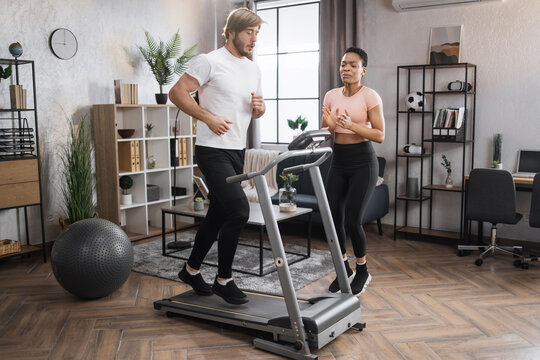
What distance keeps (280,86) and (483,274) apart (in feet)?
11.4

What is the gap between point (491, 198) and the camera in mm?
4348

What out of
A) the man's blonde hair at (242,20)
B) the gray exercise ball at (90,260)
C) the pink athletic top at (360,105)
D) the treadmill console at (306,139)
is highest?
the man's blonde hair at (242,20)

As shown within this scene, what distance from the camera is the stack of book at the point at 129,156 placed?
5359mm

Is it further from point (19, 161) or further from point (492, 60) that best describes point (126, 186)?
point (492, 60)

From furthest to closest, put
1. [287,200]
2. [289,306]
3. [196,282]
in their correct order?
[287,200], [196,282], [289,306]

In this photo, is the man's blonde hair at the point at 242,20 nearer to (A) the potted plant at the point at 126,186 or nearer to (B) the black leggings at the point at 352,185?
(B) the black leggings at the point at 352,185

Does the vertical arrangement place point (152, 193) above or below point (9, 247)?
above

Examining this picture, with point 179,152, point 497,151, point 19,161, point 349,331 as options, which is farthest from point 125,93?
point 497,151

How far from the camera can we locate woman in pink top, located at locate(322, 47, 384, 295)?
133 inches

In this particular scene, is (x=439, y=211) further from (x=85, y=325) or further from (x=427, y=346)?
(x=85, y=325)

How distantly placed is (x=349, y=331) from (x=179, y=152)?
3.34 meters

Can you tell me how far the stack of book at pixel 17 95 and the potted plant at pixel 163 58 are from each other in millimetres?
1515

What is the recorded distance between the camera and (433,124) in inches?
206

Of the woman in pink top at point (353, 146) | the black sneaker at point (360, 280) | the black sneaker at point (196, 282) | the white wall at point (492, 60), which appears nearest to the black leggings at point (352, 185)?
the woman in pink top at point (353, 146)
